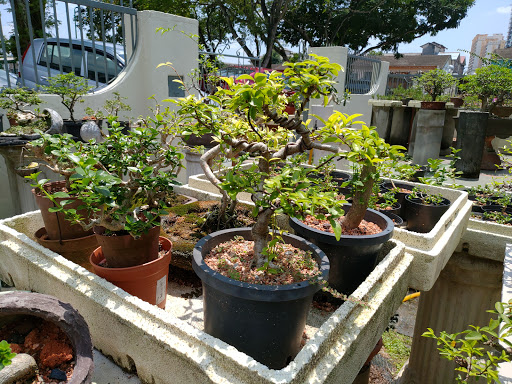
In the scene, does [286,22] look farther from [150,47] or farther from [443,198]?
[443,198]

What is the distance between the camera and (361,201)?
2381 millimetres

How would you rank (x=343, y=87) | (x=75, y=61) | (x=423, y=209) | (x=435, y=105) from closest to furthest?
1. (x=423, y=209)
2. (x=75, y=61)
3. (x=435, y=105)
4. (x=343, y=87)

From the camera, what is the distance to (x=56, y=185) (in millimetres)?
2553

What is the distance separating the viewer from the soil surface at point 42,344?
4.55 ft

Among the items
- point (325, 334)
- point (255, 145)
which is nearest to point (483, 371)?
point (325, 334)

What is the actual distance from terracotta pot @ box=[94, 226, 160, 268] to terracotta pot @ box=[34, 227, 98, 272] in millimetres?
473

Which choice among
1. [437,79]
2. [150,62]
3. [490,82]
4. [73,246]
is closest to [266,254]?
[73,246]

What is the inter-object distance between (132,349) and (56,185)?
145cm

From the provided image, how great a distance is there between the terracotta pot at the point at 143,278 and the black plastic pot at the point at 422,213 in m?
2.45

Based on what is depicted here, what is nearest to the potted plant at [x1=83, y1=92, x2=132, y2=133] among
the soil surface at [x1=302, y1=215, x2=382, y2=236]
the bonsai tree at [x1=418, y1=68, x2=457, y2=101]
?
the soil surface at [x1=302, y1=215, x2=382, y2=236]

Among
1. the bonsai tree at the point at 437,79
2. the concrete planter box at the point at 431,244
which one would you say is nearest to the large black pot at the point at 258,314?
the concrete planter box at the point at 431,244

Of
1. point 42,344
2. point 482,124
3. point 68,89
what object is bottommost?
point 42,344

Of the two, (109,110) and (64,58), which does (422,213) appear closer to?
(109,110)

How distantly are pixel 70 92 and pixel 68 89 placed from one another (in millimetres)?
49
